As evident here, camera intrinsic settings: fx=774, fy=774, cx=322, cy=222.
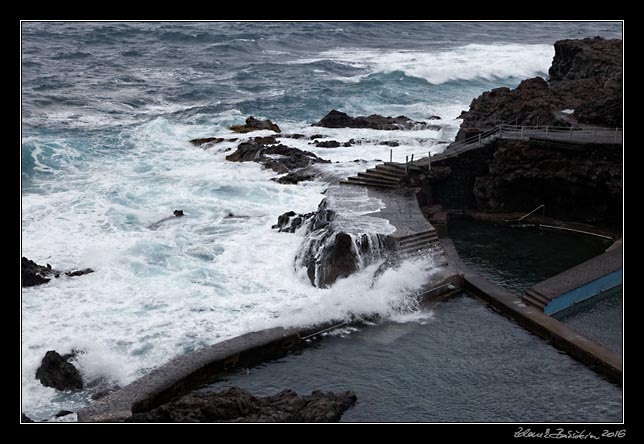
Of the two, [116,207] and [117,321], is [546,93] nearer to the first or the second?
[116,207]

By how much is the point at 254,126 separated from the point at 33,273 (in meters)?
18.7

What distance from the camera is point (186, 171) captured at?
1154 inches

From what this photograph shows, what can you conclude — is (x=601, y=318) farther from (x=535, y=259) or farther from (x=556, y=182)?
(x=556, y=182)

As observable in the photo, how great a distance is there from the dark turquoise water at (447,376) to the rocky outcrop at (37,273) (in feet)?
22.4

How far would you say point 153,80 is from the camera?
49.7 metres

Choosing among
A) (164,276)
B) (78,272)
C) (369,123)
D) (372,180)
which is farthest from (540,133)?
(78,272)

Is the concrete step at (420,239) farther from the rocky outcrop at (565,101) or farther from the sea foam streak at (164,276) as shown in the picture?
the rocky outcrop at (565,101)

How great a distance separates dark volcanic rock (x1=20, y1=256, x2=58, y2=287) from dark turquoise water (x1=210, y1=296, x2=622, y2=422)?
271 inches

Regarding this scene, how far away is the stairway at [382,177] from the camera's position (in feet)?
77.4

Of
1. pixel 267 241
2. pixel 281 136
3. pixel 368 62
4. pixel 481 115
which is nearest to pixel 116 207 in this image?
pixel 267 241

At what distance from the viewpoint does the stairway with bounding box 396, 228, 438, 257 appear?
19.0 meters

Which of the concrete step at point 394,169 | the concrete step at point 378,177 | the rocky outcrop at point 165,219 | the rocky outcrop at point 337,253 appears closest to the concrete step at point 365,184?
the concrete step at point 378,177

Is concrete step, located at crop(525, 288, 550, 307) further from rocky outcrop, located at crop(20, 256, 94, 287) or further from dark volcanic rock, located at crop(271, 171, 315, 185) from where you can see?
dark volcanic rock, located at crop(271, 171, 315, 185)

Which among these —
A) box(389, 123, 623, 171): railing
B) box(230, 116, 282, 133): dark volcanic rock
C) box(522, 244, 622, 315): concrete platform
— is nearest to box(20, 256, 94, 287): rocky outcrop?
box(389, 123, 623, 171): railing
